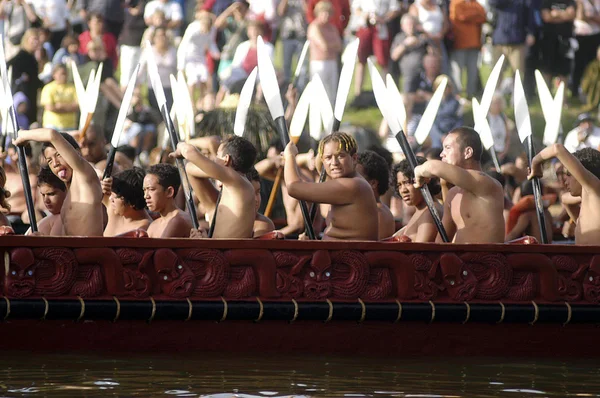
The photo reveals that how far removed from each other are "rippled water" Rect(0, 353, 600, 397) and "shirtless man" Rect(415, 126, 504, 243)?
2.92ft

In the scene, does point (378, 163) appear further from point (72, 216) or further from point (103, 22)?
point (103, 22)

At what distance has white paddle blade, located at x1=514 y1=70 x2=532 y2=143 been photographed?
10.4 metres

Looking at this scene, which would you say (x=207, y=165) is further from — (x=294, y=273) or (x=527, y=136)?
(x=527, y=136)

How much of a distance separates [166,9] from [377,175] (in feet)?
23.3

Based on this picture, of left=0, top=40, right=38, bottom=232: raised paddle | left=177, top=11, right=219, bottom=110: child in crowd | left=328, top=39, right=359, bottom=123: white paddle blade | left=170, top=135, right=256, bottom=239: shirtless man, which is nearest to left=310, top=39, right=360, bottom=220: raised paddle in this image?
left=328, top=39, right=359, bottom=123: white paddle blade

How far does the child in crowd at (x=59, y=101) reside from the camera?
51.8ft

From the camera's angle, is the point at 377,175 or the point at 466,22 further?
the point at 466,22

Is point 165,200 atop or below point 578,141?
below

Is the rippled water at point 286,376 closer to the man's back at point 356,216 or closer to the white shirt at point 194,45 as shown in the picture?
the man's back at point 356,216

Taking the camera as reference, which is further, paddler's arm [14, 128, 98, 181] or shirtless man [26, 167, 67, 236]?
shirtless man [26, 167, 67, 236]

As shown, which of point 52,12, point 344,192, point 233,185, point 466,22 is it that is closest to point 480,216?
point 344,192

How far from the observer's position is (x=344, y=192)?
933cm

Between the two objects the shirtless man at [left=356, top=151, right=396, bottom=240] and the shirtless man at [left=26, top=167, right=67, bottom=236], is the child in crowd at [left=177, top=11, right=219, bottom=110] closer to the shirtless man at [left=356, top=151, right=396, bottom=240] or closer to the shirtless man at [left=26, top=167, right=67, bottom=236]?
the shirtless man at [left=356, top=151, right=396, bottom=240]

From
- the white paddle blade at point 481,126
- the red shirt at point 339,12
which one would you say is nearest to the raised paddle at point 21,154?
the white paddle blade at point 481,126
